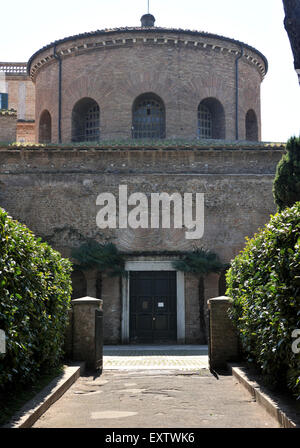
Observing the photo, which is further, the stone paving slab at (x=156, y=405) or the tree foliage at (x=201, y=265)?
the tree foliage at (x=201, y=265)

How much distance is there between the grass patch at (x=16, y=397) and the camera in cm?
580

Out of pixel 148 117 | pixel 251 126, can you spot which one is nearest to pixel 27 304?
pixel 148 117

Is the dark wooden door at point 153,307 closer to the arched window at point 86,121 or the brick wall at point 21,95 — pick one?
the arched window at point 86,121

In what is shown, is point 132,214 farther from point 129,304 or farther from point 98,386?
point 98,386

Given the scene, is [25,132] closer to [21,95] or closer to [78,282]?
[21,95]

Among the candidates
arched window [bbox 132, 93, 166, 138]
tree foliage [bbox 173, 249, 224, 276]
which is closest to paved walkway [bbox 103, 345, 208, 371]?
tree foliage [bbox 173, 249, 224, 276]

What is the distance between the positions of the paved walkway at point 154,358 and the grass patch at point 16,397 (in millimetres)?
4265

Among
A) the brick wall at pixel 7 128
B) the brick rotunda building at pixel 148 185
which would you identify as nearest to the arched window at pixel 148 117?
the brick rotunda building at pixel 148 185

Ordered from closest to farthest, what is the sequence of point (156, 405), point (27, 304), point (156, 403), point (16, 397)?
point (16, 397)
point (27, 304)
point (156, 405)
point (156, 403)

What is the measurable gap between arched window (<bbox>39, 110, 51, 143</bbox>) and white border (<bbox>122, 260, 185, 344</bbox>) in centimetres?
920

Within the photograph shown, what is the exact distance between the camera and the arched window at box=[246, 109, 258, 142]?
26484 millimetres

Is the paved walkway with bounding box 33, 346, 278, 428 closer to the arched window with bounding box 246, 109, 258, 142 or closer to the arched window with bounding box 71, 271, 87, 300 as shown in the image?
the arched window with bounding box 71, 271, 87, 300

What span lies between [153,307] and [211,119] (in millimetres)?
9526

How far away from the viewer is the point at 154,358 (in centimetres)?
1514
